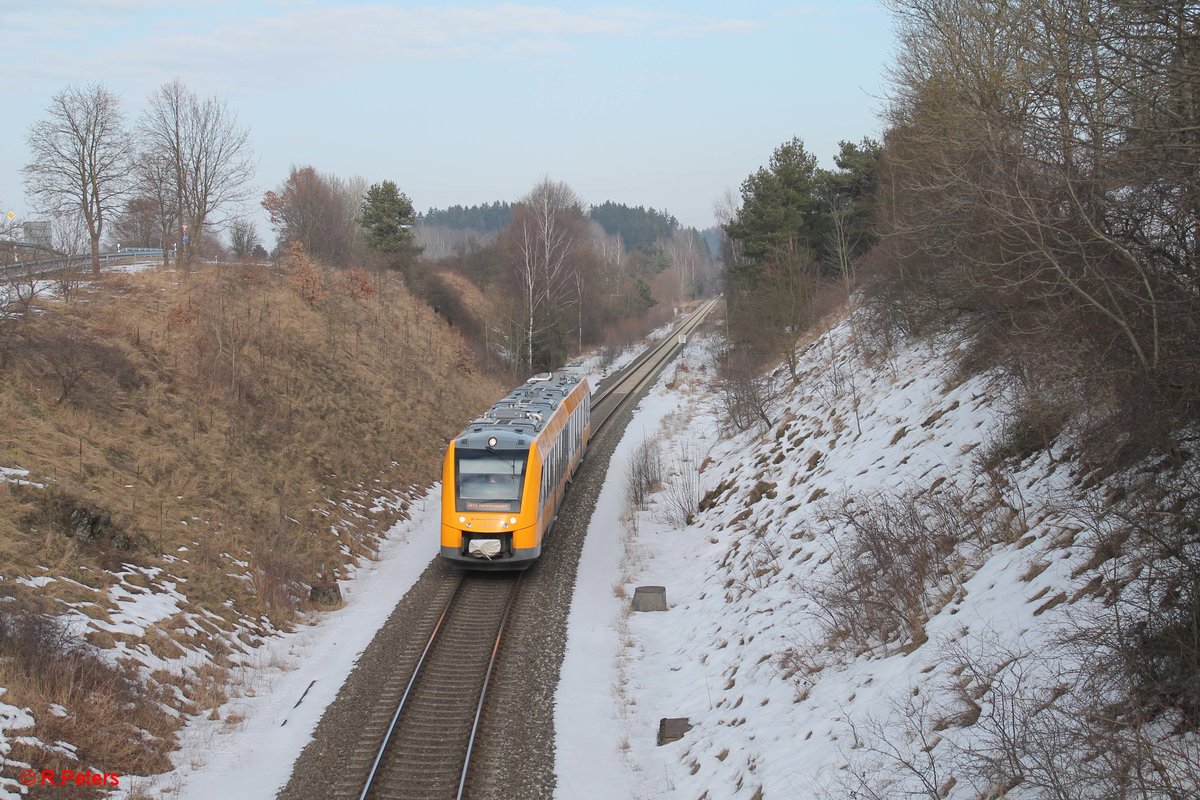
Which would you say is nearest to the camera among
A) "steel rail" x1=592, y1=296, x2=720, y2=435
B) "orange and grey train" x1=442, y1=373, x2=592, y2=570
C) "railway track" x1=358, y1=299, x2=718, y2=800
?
"railway track" x1=358, y1=299, x2=718, y2=800

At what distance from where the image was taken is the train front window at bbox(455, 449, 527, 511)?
1518 cm

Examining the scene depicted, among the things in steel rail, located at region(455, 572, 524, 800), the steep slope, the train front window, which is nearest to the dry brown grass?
the train front window

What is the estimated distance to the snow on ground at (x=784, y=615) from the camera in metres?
7.36

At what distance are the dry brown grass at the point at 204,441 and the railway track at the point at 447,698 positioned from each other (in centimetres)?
282

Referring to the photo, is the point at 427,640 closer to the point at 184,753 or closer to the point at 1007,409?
the point at 184,753

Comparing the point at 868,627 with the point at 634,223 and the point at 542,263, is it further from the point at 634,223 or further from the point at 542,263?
the point at 634,223

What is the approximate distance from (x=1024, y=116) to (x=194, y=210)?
32.5 meters

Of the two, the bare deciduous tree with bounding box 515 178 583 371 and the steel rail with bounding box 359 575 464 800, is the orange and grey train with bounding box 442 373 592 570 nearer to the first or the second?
the steel rail with bounding box 359 575 464 800

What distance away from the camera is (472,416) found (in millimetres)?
32375

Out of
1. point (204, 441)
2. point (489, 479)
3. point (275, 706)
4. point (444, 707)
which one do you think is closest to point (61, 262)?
point (204, 441)

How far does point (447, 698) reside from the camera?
10711mm

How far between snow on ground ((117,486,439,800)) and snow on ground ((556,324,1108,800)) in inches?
127

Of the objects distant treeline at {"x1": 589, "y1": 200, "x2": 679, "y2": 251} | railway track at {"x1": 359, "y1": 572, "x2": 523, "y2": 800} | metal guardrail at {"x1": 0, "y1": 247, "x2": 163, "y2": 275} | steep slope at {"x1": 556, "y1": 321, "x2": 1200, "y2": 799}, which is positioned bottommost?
railway track at {"x1": 359, "y1": 572, "x2": 523, "y2": 800}

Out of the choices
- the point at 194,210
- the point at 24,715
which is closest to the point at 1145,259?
the point at 24,715
